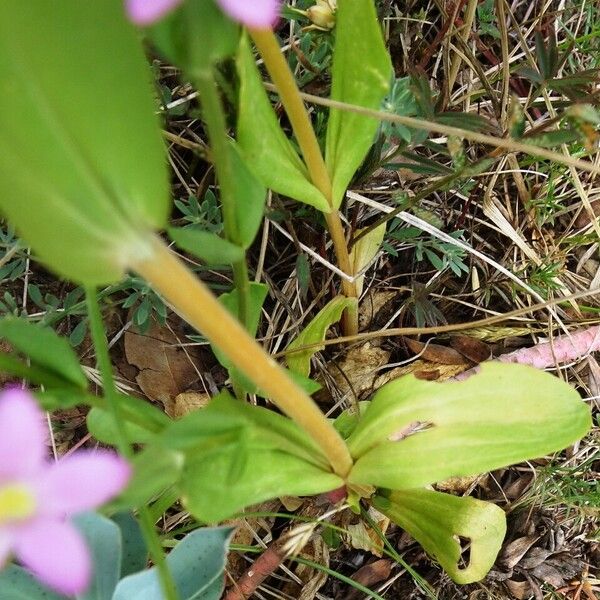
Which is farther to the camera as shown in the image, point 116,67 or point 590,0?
point 590,0

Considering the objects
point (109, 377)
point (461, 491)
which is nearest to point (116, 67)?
point (109, 377)

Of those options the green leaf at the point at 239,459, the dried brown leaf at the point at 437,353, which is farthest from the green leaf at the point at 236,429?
the dried brown leaf at the point at 437,353

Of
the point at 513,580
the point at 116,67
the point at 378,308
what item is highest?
the point at 116,67

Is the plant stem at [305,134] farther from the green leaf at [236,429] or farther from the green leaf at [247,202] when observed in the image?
the green leaf at [236,429]

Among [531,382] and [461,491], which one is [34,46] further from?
[461,491]

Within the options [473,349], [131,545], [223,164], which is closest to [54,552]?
[223,164]
